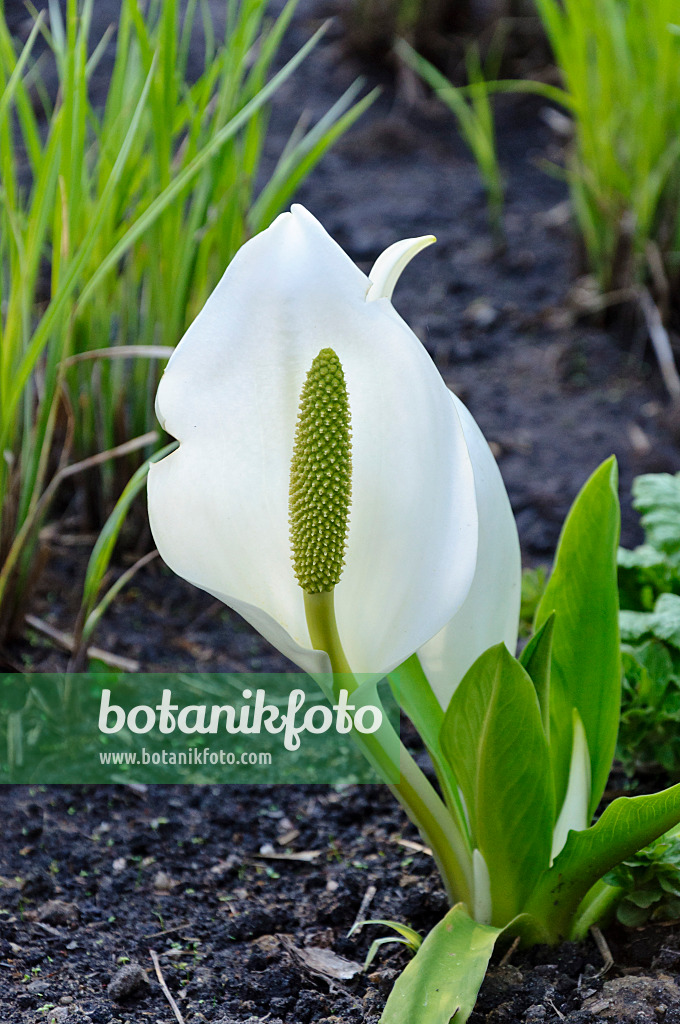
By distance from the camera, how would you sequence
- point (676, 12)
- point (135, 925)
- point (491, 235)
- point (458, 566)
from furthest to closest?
point (491, 235)
point (676, 12)
point (135, 925)
point (458, 566)

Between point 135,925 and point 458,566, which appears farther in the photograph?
point 135,925

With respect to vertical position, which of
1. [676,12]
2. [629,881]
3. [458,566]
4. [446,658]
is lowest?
[629,881]

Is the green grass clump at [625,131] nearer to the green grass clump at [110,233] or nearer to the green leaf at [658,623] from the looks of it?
the green grass clump at [110,233]

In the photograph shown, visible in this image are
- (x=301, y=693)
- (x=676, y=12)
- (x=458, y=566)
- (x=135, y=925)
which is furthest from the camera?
(x=676, y=12)

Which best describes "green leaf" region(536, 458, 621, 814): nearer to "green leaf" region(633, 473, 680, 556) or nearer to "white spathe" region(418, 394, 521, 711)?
"white spathe" region(418, 394, 521, 711)

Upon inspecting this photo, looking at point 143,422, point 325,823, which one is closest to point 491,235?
point 143,422

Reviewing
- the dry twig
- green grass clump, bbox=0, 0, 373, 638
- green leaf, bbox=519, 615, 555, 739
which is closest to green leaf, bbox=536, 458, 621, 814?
green leaf, bbox=519, 615, 555, 739

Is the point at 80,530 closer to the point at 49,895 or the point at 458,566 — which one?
the point at 49,895
